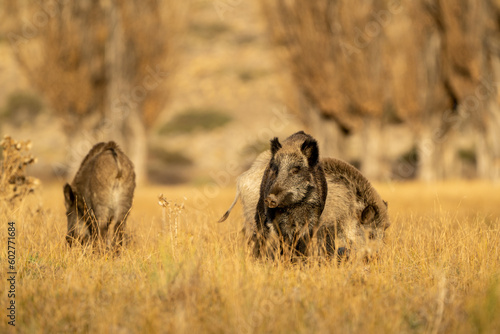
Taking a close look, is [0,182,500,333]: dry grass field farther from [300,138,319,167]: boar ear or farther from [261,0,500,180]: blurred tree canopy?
[261,0,500,180]: blurred tree canopy

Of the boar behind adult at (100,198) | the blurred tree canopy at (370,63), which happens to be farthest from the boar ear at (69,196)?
the blurred tree canopy at (370,63)

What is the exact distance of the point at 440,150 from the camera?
2497cm

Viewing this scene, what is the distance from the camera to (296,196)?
4805mm

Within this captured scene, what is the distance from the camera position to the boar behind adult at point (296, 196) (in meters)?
4.85

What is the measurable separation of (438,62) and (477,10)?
3.46 meters

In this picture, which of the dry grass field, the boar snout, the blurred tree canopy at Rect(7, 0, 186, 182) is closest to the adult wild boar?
the boar snout

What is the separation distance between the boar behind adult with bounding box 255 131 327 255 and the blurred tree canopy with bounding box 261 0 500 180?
16899mm

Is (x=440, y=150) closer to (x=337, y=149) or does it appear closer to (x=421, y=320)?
(x=337, y=149)

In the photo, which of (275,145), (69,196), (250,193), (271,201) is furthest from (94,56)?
(271,201)

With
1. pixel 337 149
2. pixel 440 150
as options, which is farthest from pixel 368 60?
pixel 440 150

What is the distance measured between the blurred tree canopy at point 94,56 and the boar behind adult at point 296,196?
1754cm

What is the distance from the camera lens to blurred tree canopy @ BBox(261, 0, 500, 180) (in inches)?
822

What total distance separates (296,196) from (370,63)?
59.2ft

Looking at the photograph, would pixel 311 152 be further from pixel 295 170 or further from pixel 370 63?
pixel 370 63
